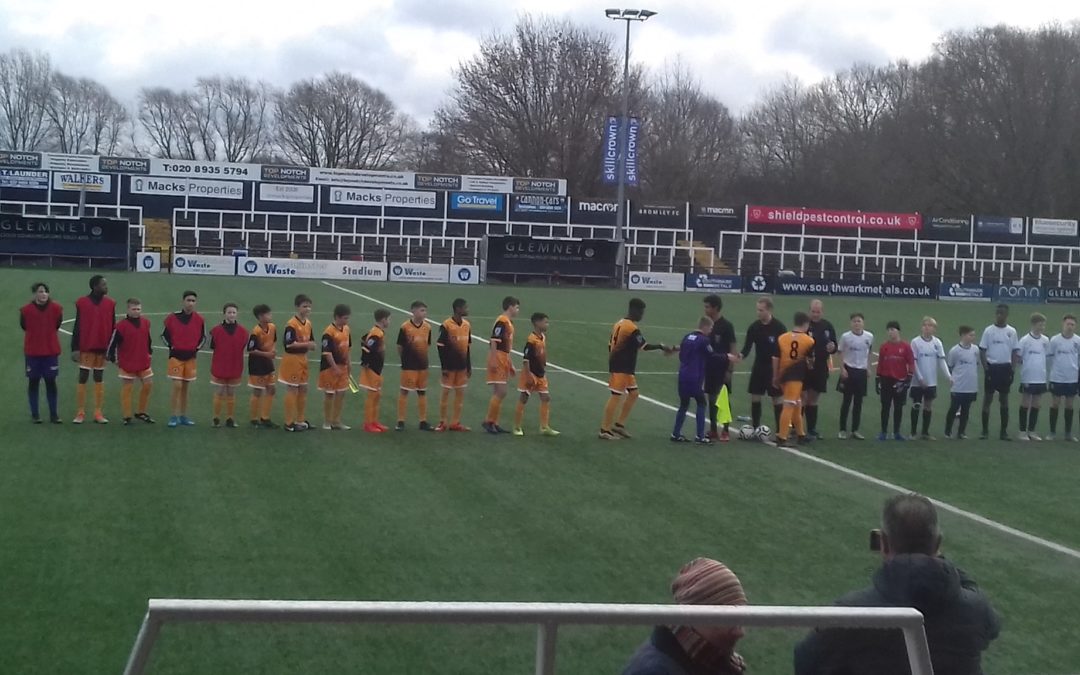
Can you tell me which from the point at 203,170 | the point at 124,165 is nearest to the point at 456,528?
the point at 203,170

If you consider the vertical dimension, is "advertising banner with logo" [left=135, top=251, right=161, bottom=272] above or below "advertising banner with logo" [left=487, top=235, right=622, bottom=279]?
below

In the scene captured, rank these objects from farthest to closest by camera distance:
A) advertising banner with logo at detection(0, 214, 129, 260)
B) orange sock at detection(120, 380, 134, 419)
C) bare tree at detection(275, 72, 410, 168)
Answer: bare tree at detection(275, 72, 410, 168) → advertising banner with logo at detection(0, 214, 129, 260) → orange sock at detection(120, 380, 134, 419)

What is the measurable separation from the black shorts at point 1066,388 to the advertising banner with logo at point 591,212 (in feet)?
158

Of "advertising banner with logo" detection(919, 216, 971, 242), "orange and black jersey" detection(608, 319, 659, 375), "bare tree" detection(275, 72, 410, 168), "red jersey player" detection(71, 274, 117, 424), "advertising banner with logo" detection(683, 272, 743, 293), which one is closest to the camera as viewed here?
"red jersey player" detection(71, 274, 117, 424)

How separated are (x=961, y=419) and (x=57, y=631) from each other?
43.8 feet

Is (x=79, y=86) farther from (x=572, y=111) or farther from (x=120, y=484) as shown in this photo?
(x=120, y=484)

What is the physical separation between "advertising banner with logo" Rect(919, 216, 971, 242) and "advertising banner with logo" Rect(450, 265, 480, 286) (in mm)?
26921

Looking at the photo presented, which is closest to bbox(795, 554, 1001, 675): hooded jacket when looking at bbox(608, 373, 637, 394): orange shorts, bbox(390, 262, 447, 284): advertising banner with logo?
bbox(608, 373, 637, 394): orange shorts

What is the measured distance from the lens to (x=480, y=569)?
913 cm

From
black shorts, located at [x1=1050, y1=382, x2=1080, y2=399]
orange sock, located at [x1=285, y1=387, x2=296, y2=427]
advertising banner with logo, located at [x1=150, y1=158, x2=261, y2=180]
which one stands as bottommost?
orange sock, located at [x1=285, y1=387, x2=296, y2=427]

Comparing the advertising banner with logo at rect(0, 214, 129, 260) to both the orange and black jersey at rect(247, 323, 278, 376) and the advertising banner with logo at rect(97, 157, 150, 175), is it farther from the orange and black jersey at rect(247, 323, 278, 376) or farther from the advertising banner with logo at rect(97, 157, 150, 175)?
the orange and black jersey at rect(247, 323, 278, 376)

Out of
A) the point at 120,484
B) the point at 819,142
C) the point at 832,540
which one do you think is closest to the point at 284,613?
the point at 832,540

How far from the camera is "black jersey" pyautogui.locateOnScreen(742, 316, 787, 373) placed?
1581 centimetres

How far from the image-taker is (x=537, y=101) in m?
74.7
